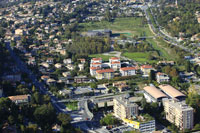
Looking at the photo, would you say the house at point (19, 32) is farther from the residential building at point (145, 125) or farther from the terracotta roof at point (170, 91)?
the residential building at point (145, 125)

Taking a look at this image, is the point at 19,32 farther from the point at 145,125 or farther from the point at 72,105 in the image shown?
the point at 145,125

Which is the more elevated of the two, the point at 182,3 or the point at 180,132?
the point at 182,3

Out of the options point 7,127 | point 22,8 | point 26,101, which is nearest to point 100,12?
point 22,8

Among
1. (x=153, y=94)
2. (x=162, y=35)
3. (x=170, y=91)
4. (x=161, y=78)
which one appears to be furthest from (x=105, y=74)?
(x=162, y=35)

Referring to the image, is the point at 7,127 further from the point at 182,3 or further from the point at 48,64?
the point at 182,3

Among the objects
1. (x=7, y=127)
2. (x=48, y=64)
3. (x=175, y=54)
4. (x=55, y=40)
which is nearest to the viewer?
(x=7, y=127)

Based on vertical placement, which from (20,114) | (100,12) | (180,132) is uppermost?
(100,12)

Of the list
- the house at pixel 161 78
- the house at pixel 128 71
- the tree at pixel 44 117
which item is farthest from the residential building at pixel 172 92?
the tree at pixel 44 117

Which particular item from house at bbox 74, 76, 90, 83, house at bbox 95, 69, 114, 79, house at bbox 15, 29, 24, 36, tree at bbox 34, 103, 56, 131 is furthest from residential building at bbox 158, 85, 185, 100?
house at bbox 15, 29, 24, 36
